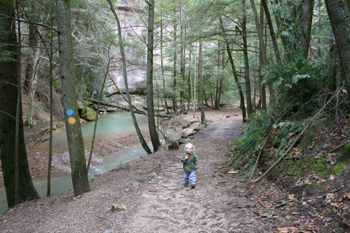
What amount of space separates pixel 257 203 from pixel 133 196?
2398mm

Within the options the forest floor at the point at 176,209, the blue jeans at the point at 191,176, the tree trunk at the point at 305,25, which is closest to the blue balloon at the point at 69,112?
the forest floor at the point at 176,209

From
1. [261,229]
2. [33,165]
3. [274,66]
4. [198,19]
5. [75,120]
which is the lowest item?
[33,165]

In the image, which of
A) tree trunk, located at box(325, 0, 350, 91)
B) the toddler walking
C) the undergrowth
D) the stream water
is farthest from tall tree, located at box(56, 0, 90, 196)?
tree trunk, located at box(325, 0, 350, 91)

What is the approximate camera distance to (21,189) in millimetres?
6047

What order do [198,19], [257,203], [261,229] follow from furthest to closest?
[198,19]
[257,203]
[261,229]

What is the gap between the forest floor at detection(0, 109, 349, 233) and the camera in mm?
2828

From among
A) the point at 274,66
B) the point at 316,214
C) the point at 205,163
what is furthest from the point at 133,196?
the point at 274,66

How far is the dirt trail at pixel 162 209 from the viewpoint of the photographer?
3.04 m

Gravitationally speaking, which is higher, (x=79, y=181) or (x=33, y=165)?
(x=79, y=181)

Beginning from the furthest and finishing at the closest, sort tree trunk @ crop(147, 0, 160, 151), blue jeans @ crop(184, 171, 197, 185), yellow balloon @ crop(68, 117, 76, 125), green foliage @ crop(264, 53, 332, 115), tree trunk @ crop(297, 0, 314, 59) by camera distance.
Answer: tree trunk @ crop(147, 0, 160, 151), tree trunk @ crop(297, 0, 314, 59), yellow balloon @ crop(68, 117, 76, 125), blue jeans @ crop(184, 171, 197, 185), green foliage @ crop(264, 53, 332, 115)

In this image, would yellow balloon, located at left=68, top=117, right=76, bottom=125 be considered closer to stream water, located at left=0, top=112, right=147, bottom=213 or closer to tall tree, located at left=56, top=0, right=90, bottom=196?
tall tree, located at left=56, top=0, right=90, bottom=196

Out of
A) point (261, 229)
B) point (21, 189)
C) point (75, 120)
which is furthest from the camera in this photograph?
point (21, 189)

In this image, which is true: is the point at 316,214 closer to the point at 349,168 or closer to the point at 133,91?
the point at 349,168

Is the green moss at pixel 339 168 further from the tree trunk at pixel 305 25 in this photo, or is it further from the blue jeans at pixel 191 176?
the tree trunk at pixel 305 25
